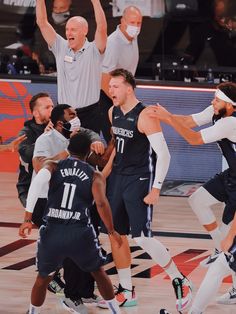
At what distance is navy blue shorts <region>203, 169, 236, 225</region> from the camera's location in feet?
29.5

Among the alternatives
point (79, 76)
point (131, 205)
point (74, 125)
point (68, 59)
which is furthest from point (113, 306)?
point (68, 59)

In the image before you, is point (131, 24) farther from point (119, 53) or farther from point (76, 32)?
point (76, 32)

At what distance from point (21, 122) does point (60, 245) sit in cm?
643

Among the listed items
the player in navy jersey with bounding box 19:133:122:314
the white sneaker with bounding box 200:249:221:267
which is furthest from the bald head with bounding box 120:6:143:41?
the player in navy jersey with bounding box 19:133:122:314

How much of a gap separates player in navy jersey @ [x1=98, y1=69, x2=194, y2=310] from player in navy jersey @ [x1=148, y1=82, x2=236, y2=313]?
0.27 m

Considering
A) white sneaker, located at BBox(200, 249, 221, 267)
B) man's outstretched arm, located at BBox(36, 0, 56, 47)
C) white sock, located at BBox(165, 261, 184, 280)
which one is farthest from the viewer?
man's outstretched arm, located at BBox(36, 0, 56, 47)

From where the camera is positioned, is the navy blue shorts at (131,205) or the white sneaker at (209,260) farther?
the white sneaker at (209,260)

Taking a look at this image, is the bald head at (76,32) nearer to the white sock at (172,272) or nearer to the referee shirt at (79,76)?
the referee shirt at (79,76)

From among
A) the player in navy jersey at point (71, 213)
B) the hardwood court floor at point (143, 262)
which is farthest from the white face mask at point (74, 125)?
the hardwood court floor at point (143, 262)

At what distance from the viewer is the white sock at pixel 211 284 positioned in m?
7.75

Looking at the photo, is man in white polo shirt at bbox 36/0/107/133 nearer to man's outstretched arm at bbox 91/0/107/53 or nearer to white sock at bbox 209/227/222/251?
man's outstretched arm at bbox 91/0/107/53

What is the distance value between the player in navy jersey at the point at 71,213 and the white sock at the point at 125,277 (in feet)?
2.80

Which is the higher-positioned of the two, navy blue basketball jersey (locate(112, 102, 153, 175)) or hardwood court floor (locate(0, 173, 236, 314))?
navy blue basketball jersey (locate(112, 102, 153, 175))

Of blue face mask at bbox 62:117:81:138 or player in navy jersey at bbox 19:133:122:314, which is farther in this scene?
blue face mask at bbox 62:117:81:138
